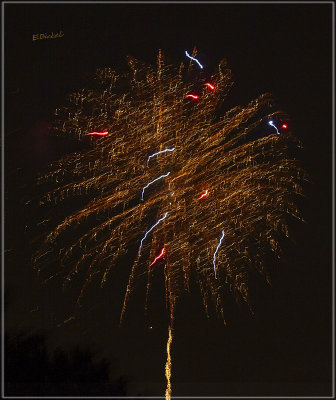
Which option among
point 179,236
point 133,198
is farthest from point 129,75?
point 179,236

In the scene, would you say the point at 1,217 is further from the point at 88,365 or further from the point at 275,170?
the point at 275,170

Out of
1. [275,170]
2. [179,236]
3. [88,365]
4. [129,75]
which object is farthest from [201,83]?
[88,365]

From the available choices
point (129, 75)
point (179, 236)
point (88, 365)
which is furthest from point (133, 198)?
point (88, 365)

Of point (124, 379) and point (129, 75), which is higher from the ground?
point (129, 75)

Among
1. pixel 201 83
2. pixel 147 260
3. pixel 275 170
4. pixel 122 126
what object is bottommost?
pixel 147 260

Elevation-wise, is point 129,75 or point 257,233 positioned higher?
point 129,75

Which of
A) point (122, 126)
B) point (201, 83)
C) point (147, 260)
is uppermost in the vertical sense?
point (201, 83)

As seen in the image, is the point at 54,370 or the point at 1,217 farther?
the point at 1,217

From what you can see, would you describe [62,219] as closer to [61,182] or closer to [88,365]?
[61,182]
